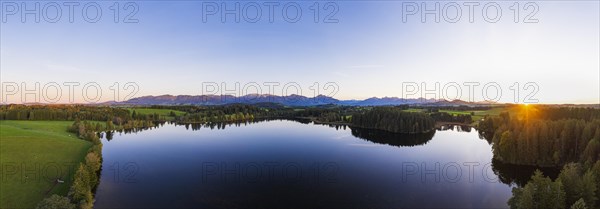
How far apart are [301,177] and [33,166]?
46253 millimetres

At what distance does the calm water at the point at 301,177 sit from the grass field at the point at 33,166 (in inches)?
252

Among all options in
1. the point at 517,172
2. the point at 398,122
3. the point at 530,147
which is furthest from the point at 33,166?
the point at 398,122

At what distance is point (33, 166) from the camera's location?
52812 millimetres

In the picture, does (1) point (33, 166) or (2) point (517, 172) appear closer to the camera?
(1) point (33, 166)

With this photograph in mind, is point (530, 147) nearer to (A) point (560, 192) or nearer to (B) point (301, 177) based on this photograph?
(A) point (560, 192)

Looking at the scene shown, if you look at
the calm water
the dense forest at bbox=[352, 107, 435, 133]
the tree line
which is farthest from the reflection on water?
the dense forest at bbox=[352, 107, 435, 133]

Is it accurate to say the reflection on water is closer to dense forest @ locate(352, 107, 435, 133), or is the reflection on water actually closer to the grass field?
dense forest @ locate(352, 107, 435, 133)

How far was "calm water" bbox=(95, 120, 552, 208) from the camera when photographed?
45688 mm

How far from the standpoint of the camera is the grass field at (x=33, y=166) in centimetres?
4192

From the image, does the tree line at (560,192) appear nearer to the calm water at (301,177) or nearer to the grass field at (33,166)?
the calm water at (301,177)

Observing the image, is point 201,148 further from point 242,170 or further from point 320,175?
point 320,175

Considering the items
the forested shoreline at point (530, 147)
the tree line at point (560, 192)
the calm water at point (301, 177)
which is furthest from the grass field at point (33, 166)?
the tree line at point (560, 192)

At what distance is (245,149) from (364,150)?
118 ft

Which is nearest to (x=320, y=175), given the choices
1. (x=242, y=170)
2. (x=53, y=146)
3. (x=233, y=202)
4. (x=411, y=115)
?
(x=242, y=170)
